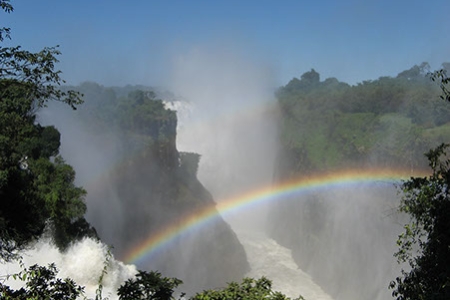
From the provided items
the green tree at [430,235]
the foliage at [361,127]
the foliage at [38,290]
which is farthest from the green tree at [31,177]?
the foliage at [361,127]

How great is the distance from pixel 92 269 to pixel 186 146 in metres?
41.1

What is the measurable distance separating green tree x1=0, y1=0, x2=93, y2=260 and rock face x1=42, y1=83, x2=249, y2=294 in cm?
1028

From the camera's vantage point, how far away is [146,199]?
1374 inches

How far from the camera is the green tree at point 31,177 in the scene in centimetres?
756

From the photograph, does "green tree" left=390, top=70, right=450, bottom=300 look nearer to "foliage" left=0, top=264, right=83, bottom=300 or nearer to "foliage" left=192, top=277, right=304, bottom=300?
"foliage" left=192, top=277, right=304, bottom=300

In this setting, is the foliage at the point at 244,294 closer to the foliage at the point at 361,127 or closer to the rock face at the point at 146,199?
the rock face at the point at 146,199

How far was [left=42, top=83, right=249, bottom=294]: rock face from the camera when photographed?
31.6m

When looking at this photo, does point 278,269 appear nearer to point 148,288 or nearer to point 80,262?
point 80,262

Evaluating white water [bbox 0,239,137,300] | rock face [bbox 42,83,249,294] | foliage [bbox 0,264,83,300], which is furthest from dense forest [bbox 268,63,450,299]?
foliage [bbox 0,264,83,300]

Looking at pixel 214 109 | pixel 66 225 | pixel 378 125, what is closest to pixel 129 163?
→ pixel 66 225

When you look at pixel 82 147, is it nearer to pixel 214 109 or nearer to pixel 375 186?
pixel 375 186

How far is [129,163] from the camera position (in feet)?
116

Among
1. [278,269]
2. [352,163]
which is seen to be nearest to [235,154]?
[352,163]

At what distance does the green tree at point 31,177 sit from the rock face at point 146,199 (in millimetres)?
10282
